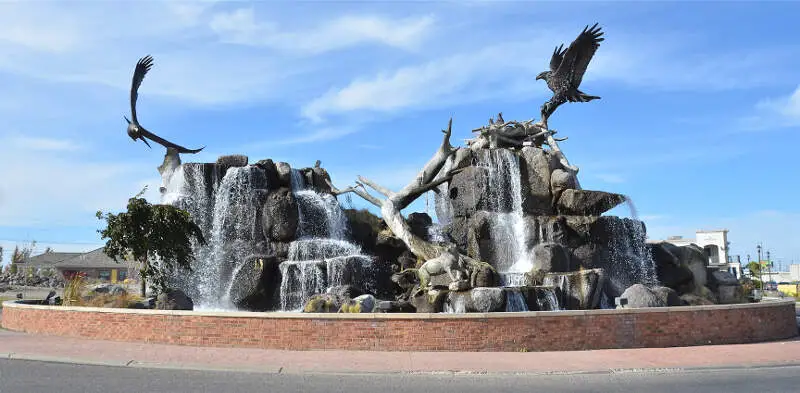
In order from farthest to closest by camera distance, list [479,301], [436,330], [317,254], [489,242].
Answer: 1. [489,242]
2. [317,254]
3. [479,301]
4. [436,330]

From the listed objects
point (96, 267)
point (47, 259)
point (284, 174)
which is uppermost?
point (284, 174)

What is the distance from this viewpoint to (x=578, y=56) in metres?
36.1

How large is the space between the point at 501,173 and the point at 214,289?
13.6 m

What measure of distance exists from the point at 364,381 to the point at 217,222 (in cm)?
2170

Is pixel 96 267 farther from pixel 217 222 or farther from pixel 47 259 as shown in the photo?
pixel 217 222

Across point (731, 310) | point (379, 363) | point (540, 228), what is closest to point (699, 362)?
point (731, 310)

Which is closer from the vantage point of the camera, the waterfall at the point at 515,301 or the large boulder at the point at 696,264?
the waterfall at the point at 515,301

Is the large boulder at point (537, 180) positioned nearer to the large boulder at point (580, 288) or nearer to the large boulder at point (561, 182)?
the large boulder at point (561, 182)

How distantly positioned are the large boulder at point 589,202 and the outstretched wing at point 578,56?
29.0ft

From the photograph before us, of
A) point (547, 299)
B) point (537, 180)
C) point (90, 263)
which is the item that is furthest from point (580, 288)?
point (90, 263)

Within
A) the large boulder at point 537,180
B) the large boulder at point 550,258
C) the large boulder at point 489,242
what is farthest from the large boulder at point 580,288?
the large boulder at point 537,180

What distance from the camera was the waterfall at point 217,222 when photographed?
93.5 feet

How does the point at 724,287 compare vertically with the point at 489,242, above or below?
below

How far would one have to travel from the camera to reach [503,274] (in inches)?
987
